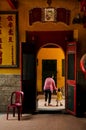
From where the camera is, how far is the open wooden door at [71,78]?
9.69m

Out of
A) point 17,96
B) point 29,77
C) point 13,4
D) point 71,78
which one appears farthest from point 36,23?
point 17,96

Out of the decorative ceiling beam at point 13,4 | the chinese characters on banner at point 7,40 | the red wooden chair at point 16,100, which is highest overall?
the decorative ceiling beam at point 13,4

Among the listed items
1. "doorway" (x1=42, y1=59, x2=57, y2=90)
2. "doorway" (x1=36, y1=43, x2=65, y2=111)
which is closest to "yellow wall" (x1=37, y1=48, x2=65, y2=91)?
"doorway" (x1=36, y1=43, x2=65, y2=111)

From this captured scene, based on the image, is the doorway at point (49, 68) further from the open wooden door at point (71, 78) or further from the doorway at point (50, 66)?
the open wooden door at point (71, 78)

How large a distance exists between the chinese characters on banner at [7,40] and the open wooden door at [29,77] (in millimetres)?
428

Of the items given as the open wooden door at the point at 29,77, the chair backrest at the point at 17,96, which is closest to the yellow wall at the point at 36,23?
the open wooden door at the point at 29,77

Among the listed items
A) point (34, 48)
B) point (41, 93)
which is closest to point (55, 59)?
point (41, 93)

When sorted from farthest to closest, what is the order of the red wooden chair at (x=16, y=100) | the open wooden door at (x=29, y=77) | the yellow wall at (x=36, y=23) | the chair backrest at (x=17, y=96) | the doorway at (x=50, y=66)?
the doorway at (x=50, y=66), the yellow wall at (x=36, y=23), the open wooden door at (x=29, y=77), the chair backrest at (x=17, y=96), the red wooden chair at (x=16, y=100)

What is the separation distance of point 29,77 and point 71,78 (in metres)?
1.33

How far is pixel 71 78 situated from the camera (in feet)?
32.5

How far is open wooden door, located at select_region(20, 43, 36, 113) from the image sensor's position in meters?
9.92

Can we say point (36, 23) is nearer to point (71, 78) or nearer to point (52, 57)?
point (71, 78)

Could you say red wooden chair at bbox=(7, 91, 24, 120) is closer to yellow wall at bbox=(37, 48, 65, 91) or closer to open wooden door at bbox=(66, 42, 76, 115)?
open wooden door at bbox=(66, 42, 76, 115)

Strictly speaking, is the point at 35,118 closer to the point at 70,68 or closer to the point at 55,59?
the point at 70,68
